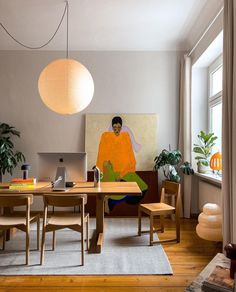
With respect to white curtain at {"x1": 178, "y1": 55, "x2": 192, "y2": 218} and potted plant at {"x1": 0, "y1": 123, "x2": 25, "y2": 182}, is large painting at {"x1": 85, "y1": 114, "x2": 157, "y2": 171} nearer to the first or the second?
white curtain at {"x1": 178, "y1": 55, "x2": 192, "y2": 218}

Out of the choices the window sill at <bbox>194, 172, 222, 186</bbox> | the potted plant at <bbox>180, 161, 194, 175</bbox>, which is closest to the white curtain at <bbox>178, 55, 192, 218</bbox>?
the potted plant at <bbox>180, 161, 194, 175</bbox>

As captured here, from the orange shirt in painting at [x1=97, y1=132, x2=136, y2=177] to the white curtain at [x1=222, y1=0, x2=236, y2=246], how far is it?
98.8 inches

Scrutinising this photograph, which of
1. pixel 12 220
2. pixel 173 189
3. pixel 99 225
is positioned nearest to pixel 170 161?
pixel 173 189

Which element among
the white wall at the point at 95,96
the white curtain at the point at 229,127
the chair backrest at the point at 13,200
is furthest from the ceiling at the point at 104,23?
the chair backrest at the point at 13,200

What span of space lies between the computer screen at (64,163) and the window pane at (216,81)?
Answer: 2.60 m

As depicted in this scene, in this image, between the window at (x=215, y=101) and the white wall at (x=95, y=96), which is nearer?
the window at (x=215, y=101)

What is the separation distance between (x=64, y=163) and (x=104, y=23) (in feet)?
7.52

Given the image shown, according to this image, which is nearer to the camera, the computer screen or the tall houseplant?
the computer screen

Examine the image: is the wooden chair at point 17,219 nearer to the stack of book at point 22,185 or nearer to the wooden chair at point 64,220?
the wooden chair at point 64,220

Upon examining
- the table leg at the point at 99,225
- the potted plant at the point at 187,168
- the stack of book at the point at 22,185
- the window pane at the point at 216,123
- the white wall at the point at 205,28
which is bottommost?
the table leg at the point at 99,225

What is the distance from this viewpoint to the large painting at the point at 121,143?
5.05 metres

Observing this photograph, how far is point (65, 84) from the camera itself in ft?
10.4

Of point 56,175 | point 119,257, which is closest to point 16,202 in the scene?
point 56,175

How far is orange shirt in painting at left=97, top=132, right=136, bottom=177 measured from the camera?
199 inches
